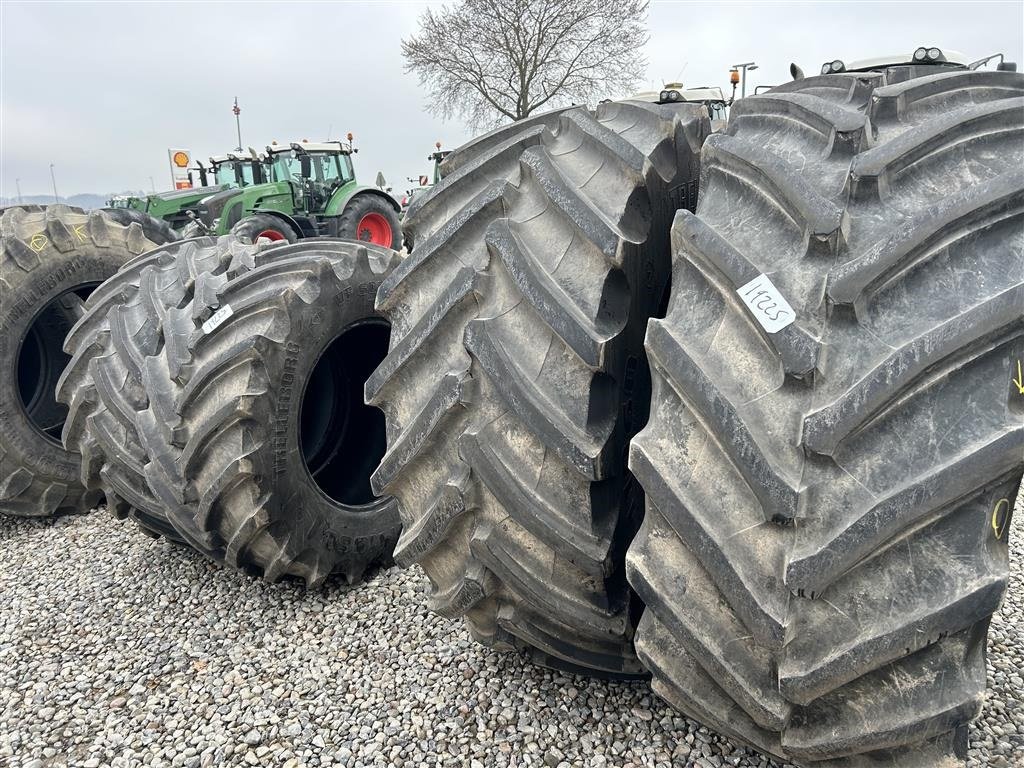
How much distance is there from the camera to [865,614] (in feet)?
4.20

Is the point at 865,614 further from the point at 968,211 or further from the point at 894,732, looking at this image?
the point at 968,211

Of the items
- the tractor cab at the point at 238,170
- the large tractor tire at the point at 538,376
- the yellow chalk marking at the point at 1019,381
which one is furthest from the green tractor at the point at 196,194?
the yellow chalk marking at the point at 1019,381

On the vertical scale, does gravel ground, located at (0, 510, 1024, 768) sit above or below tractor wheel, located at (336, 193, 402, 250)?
below

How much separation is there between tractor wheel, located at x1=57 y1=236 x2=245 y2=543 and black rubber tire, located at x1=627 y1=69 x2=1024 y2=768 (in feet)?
7.43

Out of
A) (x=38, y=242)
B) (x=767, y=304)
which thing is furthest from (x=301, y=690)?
(x=38, y=242)

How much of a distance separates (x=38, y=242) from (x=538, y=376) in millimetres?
4041

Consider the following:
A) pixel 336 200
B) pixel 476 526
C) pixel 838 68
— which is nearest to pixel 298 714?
pixel 476 526

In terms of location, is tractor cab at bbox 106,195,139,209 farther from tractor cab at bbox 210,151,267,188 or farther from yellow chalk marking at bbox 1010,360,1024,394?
yellow chalk marking at bbox 1010,360,1024,394

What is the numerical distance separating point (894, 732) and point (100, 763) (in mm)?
2324

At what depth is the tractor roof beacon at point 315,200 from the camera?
12898 mm

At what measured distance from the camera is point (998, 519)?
129 cm

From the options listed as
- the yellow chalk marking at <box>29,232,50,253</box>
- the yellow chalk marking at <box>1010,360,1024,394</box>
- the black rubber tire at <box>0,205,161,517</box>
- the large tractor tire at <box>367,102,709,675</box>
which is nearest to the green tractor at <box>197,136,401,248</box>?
the black rubber tire at <box>0,205,161,517</box>

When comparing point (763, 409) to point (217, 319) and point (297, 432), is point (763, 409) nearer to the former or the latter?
point (297, 432)

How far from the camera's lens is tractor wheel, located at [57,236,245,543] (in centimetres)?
310
